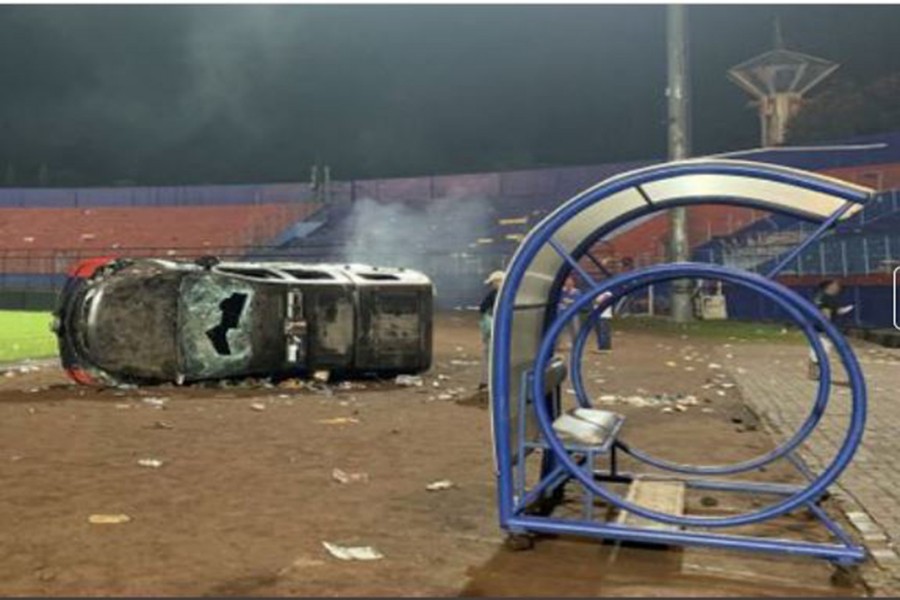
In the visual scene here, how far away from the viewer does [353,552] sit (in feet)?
15.0

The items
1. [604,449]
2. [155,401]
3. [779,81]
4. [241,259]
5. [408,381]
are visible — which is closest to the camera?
[604,449]

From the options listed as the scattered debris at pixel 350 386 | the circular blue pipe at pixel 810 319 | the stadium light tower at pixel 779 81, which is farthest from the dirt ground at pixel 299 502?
the stadium light tower at pixel 779 81

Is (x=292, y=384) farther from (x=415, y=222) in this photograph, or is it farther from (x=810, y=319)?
(x=415, y=222)

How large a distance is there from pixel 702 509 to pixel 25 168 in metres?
73.8

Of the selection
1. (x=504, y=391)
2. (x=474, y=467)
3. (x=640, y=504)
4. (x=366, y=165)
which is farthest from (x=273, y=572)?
(x=366, y=165)

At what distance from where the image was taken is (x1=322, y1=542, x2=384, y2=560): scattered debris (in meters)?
4.49

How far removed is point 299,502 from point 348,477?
2.54ft

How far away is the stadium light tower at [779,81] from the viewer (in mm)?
42000

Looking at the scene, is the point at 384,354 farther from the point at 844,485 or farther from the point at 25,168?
the point at 25,168

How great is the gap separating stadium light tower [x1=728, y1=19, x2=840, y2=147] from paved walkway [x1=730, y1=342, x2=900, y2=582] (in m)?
28.6

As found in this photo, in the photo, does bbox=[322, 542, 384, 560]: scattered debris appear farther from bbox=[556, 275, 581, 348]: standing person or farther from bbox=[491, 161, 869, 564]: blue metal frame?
bbox=[556, 275, 581, 348]: standing person

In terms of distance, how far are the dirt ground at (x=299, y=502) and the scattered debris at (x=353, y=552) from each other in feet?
0.17

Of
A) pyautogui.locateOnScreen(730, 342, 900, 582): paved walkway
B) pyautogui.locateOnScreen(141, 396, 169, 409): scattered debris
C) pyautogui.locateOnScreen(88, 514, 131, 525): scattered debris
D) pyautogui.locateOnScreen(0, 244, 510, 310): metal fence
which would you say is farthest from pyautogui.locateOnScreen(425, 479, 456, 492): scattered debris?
pyautogui.locateOnScreen(0, 244, 510, 310): metal fence

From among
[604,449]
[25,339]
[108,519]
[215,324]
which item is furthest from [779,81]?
[108,519]
